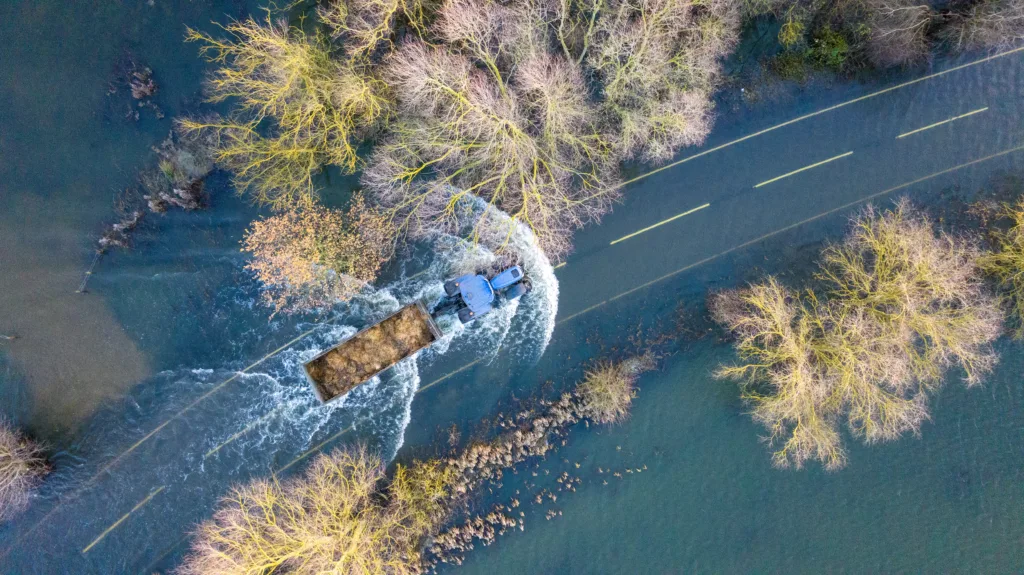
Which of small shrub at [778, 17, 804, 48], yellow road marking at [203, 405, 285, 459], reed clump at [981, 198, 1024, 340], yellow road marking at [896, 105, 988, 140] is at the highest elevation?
small shrub at [778, 17, 804, 48]

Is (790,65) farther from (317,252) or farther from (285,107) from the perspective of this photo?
(317,252)

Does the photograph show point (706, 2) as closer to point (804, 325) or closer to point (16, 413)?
point (804, 325)

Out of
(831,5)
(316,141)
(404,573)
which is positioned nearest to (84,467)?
(404,573)

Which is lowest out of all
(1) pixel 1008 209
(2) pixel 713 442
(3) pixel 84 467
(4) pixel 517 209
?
(2) pixel 713 442

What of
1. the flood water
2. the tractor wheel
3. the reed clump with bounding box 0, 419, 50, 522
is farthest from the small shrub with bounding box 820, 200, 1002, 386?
the reed clump with bounding box 0, 419, 50, 522

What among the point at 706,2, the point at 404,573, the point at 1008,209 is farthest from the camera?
the point at 1008,209

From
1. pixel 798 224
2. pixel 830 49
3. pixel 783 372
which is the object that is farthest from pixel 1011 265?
pixel 830 49

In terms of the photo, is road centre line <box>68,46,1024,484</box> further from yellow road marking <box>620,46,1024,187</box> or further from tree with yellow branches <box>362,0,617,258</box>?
tree with yellow branches <box>362,0,617,258</box>
